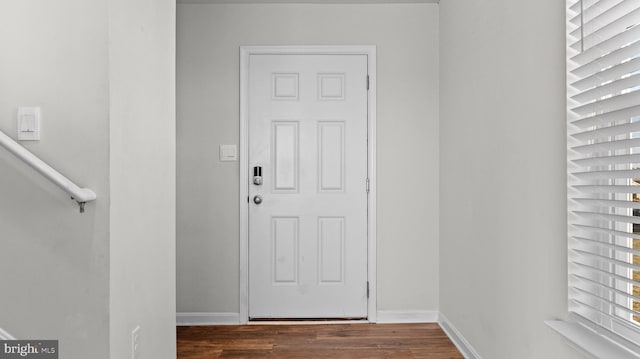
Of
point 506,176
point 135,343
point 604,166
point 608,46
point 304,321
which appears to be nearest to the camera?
point 608,46

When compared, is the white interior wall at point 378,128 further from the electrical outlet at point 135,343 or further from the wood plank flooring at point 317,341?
the electrical outlet at point 135,343

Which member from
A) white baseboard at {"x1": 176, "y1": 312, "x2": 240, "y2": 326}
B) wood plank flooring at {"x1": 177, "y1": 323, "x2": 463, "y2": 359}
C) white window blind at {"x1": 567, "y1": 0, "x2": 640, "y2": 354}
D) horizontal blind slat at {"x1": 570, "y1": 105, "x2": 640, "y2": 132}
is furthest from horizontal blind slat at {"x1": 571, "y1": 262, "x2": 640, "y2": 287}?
white baseboard at {"x1": 176, "y1": 312, "x2": 240, "y2": 326}

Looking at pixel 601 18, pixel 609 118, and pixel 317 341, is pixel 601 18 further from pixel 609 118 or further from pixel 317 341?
pixel 317 341

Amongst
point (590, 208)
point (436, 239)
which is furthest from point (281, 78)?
point (590, 208)

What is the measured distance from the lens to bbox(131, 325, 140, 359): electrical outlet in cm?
163

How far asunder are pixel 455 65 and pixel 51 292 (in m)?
2.52

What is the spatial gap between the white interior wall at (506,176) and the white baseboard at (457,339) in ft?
0.15

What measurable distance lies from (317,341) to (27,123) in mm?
2054

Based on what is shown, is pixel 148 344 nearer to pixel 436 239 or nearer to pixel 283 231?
pixel 283 231

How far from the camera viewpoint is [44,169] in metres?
1.34

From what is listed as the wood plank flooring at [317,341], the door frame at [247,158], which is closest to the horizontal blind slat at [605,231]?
the wood plank flooring at [317,341]

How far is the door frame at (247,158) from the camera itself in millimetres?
3076

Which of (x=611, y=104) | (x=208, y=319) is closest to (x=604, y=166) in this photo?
(x=611, y=104)

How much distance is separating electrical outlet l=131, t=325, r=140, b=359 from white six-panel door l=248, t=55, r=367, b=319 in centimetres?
143
